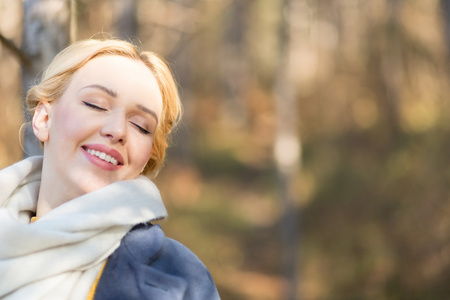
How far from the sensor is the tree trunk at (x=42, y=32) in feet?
9.07

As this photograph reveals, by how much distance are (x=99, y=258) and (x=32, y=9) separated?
152 cm

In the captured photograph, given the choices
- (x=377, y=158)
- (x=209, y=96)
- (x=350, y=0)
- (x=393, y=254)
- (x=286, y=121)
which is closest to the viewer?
(x=393, y=254)

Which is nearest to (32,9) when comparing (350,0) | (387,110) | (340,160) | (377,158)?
(377,158)

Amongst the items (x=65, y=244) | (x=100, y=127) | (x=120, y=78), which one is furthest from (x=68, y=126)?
(x=65, y=244)

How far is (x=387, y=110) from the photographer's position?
12305 millimetres

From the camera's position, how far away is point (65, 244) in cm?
176

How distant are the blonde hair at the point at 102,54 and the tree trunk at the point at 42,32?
0.65 metres

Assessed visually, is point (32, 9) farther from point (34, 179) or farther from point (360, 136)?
point (360, 136)

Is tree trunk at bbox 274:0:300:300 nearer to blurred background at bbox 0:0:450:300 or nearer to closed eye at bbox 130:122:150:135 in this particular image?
blurred background at bbox 0:0:450:300

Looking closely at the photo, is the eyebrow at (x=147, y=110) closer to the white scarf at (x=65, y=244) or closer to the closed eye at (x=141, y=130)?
the closed eye at (x=141, y=130)

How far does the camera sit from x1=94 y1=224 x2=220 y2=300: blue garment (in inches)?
69.1

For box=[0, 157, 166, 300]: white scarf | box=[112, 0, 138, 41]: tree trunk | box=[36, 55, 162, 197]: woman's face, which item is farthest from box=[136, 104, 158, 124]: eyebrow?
box=[112, 0, 138, 41]: tree trunk

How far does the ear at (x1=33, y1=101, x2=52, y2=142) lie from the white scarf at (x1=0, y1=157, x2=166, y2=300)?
0.31m

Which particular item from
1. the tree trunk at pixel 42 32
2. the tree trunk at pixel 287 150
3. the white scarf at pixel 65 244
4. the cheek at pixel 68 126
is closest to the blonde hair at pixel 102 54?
the cheek at pixel 68 126
